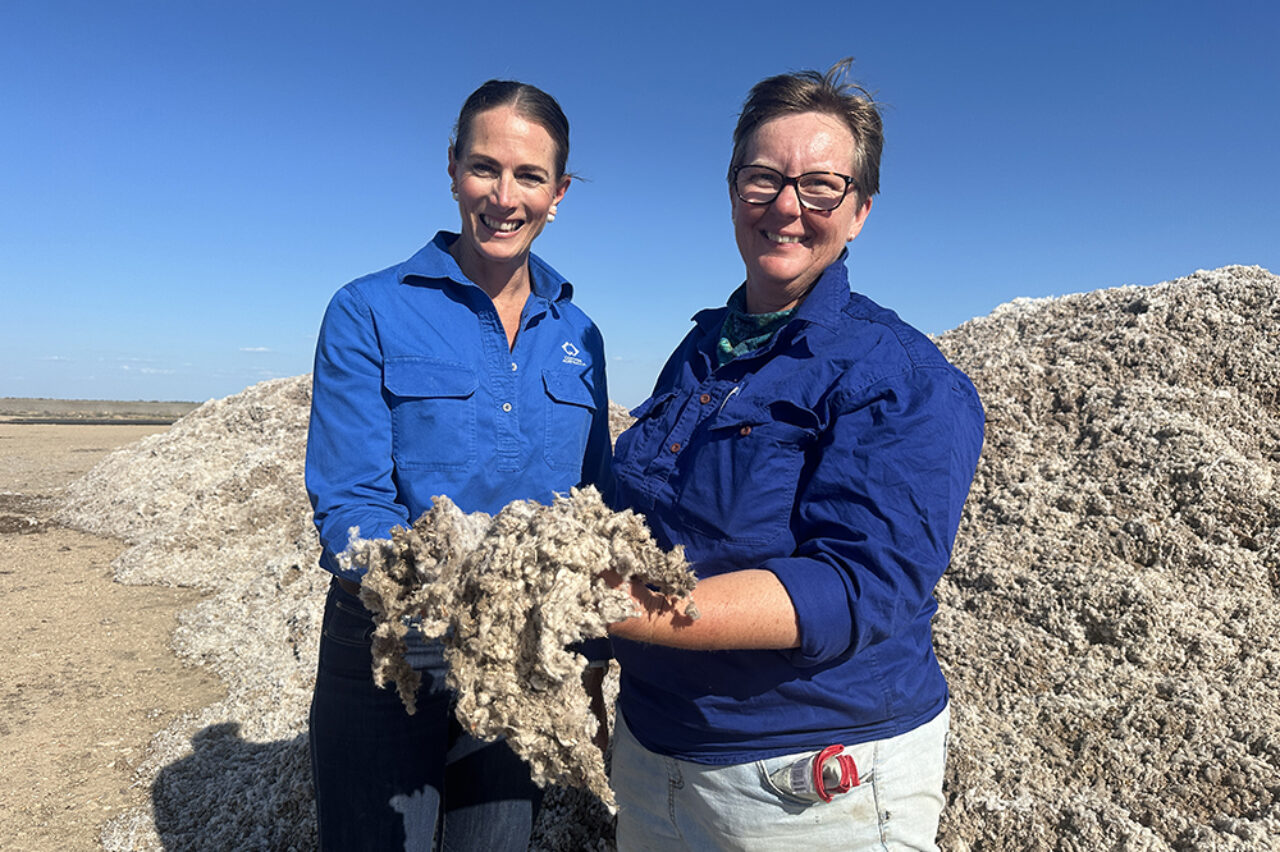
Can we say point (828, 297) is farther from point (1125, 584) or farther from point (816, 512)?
point (1125, 584)

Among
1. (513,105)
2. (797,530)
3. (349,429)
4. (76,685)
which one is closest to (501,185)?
(513,105)

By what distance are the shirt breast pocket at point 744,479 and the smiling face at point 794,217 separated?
1.38 feet

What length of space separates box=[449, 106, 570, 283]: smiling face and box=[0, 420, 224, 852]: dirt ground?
142 inches

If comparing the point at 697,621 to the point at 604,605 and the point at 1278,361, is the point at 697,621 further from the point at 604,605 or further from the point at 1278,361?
the point at 1278,361

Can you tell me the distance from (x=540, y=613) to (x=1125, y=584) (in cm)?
309

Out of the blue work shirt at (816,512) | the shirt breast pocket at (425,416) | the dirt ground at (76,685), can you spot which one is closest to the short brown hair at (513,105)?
the shirt breast pocket at (425,416)

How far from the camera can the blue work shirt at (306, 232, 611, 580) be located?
2.17m

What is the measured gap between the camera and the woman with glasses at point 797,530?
1.51 metres

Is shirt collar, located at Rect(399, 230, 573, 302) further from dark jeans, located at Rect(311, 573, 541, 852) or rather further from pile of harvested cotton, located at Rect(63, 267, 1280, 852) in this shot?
pile of harvested cotton, located at Rect(63, 267, 1280, 852)

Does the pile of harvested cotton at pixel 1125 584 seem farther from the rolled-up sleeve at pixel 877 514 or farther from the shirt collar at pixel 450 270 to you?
the shirt collar at pixel 450 270

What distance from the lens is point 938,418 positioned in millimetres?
1585

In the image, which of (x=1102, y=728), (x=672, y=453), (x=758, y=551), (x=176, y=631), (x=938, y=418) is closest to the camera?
(x=938, y=418)

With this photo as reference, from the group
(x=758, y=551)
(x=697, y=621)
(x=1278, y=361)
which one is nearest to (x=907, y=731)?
(x=758, y=551)

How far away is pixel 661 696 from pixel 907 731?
0.58 m
